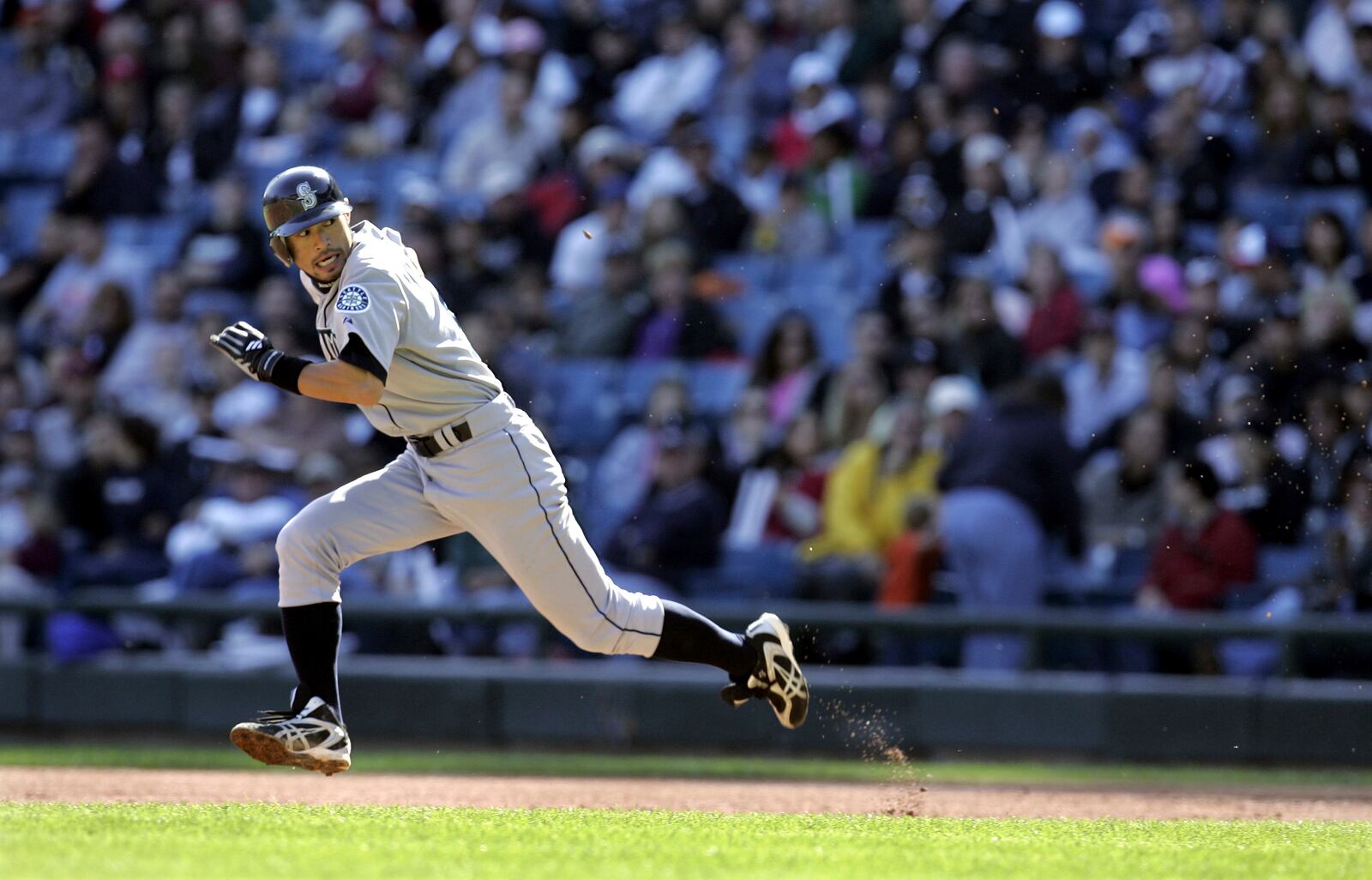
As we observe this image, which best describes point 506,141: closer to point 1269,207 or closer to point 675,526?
point 675,526

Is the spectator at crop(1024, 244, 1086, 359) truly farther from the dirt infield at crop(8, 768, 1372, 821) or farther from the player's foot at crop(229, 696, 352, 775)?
the player's foot at crop(229, 696, 352, 775)

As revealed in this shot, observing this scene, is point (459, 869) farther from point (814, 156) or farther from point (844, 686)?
point (814, 156)

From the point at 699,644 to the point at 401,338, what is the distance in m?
1.38

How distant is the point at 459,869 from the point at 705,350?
6.35 meters

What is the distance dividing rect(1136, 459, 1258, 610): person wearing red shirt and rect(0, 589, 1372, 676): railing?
0.13 meters

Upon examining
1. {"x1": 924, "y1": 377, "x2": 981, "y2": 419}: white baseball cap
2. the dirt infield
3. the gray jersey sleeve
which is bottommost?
the dirt infield

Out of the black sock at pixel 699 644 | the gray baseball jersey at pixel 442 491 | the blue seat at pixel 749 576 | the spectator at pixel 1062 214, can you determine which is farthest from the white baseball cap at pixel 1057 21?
the gray baseball jersey at pixel 442 491

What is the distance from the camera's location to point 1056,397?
9.18 meters

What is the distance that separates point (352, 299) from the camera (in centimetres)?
535

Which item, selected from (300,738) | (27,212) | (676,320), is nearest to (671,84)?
(676,320)

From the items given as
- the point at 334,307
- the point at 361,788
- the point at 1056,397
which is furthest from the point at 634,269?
the point at 334,307

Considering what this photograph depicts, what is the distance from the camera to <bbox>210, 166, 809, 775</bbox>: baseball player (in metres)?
5.51

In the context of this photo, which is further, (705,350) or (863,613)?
(705,350)

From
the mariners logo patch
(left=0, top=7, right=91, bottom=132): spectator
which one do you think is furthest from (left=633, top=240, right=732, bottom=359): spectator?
(left=0, top=7, right=91, bottom=132): spectator
